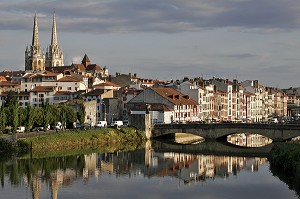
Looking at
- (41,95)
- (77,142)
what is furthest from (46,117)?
(41,95)

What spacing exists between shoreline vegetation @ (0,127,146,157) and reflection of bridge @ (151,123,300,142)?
341 centimetres

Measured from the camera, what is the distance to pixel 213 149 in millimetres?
77125

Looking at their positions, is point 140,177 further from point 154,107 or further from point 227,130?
point 154,107

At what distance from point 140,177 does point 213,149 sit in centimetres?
2323

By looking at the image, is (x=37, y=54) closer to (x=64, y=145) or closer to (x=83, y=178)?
(x=64, y=145)

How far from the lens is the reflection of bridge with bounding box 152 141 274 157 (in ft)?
239

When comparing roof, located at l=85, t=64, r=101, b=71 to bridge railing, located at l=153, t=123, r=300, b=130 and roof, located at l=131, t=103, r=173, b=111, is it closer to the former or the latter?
roof, located at l=131, t=103, r=173, b=111

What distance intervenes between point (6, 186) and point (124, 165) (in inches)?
632

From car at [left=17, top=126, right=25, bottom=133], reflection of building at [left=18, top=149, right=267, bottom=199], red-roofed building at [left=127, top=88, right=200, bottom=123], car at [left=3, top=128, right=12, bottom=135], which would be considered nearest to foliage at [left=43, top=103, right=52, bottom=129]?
car at [left=17, top=126, right=25, bottom=133]

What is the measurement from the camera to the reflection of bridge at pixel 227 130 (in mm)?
78875

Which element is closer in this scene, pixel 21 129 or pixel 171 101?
pixel 21 129

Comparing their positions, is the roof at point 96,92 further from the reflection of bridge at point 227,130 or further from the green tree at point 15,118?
the green tree at point 15,118

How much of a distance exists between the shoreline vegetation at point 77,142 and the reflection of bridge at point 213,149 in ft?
10.6

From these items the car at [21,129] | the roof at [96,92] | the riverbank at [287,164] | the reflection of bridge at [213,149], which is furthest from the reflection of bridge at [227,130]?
the roof at [96,92]
